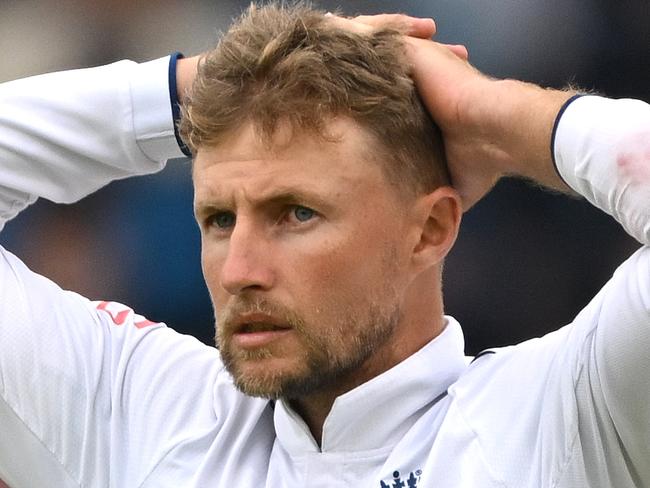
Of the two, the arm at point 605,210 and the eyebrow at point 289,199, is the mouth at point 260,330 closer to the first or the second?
the eyebrow at point 289,199

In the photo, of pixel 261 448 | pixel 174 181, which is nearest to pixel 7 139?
pixel 261 448

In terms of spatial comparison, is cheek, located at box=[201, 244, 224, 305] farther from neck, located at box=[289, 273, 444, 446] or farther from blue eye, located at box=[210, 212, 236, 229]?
neck, located at box=[289, 273, 444, 446]

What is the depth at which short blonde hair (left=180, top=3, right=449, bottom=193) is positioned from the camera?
80.8 inches

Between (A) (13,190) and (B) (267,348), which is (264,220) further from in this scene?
(A) (13,190)

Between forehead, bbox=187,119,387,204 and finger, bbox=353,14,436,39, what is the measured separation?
0.81 ft

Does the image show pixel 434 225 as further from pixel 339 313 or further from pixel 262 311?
pixel 262 311

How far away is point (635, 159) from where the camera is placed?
1.73 meters

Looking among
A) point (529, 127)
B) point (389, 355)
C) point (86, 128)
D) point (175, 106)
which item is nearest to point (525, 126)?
point (529, 127)

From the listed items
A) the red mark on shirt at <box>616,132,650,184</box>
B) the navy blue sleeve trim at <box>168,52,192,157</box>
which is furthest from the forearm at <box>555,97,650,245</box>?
the navy blue sleeve trim at <box>168,52,192,157</box>

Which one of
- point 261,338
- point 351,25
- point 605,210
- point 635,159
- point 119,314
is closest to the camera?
point 635,159

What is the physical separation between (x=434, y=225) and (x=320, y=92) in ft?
1.06

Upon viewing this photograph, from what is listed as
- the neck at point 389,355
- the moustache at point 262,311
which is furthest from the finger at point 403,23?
the moustache at point 262,311

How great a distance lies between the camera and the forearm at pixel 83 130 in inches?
92.4

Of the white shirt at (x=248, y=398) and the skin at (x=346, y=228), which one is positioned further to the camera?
the skin at (x=346, y=228)
